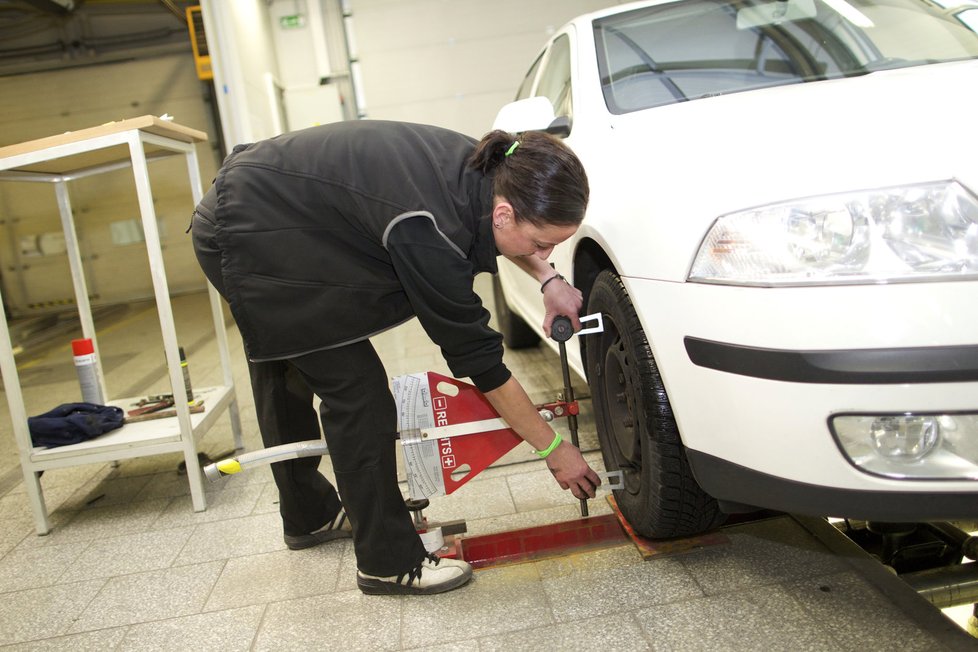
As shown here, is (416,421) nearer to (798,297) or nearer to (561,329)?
(561,329)

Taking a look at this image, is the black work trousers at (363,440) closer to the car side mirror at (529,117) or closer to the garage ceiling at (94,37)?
the car side mirror at (529,117)

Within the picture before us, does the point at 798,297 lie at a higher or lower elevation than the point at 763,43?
lower

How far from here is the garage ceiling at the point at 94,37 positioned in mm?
10266

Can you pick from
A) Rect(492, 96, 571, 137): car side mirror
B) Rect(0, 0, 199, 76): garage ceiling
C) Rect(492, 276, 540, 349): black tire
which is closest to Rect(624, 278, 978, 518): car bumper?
Rect(492, 96, 571, 137): car side mirror

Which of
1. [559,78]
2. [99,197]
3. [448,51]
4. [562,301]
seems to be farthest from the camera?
[99,197]

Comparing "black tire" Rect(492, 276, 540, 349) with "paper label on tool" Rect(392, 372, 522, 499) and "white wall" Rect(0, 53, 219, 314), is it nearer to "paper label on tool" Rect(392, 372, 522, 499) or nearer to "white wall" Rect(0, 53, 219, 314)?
"paper label on tool" Rect(392, 372, 522, 499)

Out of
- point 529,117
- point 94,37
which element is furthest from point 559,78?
point 94,37

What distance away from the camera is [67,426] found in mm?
2732

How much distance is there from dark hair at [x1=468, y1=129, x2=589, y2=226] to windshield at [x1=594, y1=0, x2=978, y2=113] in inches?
24.9

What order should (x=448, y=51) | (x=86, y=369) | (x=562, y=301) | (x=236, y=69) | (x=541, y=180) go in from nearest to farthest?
1. (x=541, y=180)
2. (x=562, y=301)
3. (x=86, y=369)
4. (x=236, y=69)
5. (x=448, y=51)

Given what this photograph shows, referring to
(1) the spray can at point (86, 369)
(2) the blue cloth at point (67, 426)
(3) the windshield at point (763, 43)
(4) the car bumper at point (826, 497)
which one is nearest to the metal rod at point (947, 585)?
(4) the car bumper at point (826, 497)

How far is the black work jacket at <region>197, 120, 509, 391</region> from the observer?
158 centimetres

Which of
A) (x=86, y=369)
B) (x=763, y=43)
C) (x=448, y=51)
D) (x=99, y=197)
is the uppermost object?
(x=448, y=51)

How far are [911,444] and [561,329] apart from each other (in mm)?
861
